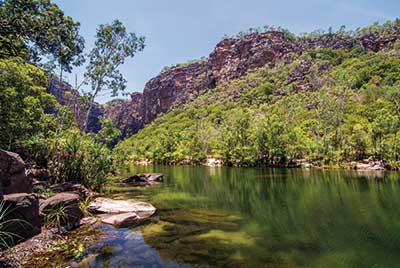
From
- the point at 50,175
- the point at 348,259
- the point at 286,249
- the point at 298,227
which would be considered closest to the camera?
the point at 348,259

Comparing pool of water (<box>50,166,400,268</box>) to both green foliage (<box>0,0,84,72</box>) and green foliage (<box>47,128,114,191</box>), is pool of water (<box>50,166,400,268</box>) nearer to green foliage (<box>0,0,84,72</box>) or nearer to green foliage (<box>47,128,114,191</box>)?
green foliage (<box>47,128,114,191</box>)

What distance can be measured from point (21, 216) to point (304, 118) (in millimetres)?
77407

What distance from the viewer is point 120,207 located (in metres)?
14.9

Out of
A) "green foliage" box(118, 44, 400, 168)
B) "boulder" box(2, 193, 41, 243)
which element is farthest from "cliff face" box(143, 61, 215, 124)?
"boulder" box(2, 193, 41, 243)

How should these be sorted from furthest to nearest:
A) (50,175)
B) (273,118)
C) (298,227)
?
(273,118) → (50,175) → (298,227)

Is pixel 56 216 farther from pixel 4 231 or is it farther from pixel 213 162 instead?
pixel 213 162

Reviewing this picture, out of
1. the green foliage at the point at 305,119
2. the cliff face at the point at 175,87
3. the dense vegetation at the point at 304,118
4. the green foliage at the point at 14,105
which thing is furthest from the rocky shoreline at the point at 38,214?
the cliff face at the point at 175,87

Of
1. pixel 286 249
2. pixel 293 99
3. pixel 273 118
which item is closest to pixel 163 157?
pixel 273 118

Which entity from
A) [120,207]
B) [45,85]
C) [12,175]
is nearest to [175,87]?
[45,85]

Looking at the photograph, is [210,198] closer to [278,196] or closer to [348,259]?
[278,196]

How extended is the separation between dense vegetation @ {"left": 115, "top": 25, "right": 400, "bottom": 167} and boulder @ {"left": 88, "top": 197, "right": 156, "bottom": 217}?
1124 cm

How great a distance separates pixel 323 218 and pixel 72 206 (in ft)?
39.2

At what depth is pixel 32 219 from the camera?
973 centimetres

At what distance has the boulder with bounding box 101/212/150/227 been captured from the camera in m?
12.6
